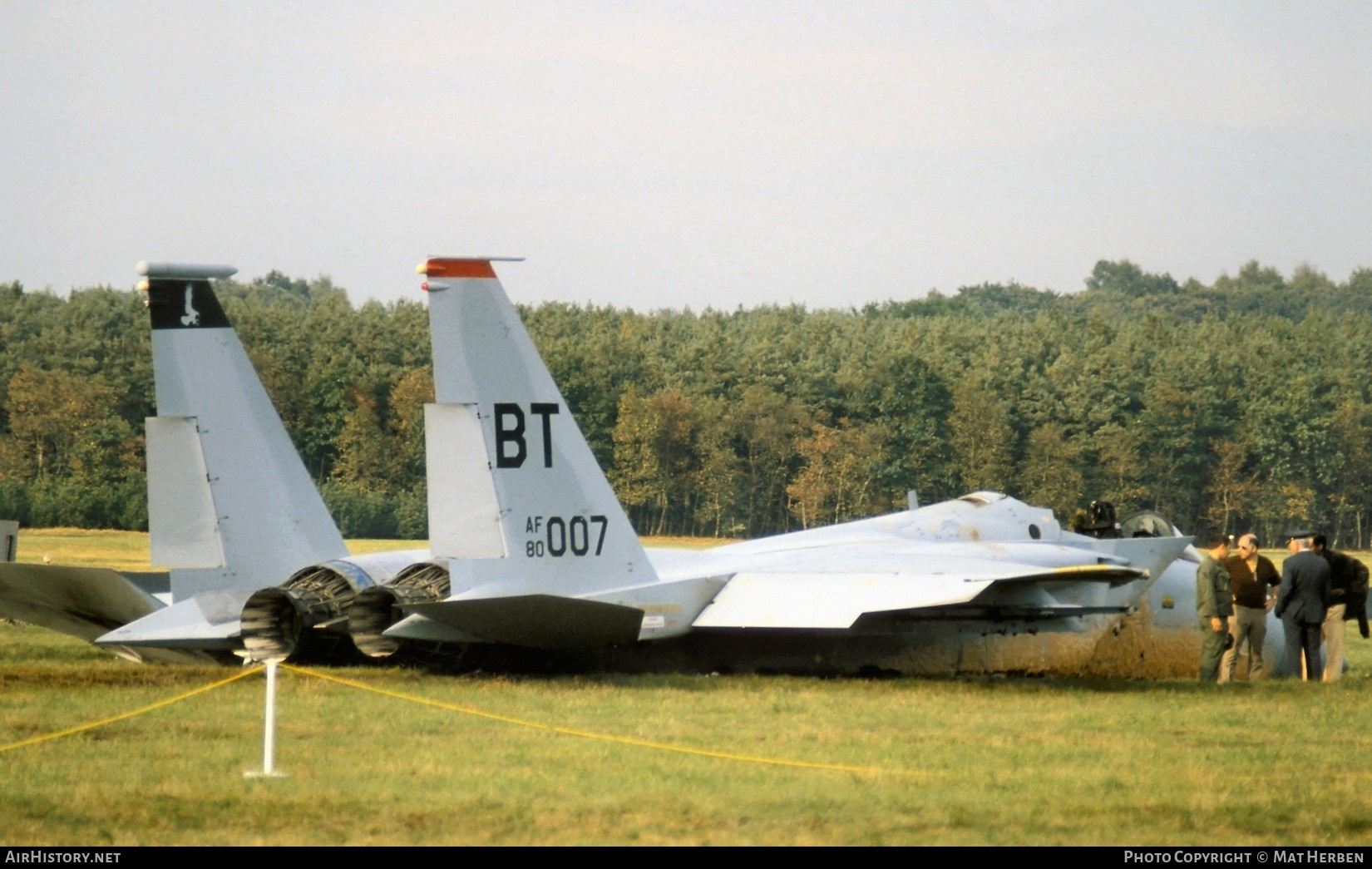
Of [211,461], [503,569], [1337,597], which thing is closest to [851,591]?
[503,569]

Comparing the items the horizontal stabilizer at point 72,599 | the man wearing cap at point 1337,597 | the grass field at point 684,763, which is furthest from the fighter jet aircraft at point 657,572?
the horizontal stabilizer at point 72,599

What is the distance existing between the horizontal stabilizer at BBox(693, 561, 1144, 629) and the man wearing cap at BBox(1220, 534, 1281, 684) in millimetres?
1322

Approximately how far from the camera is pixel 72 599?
1645 centimetres

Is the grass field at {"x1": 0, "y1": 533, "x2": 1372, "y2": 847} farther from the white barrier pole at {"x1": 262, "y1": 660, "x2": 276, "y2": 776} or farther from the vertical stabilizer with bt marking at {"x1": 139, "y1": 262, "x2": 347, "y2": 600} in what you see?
the vertical stabilizer with bt marking at {"x1": 139, "y1": 262, "x2": 347, "y2": 600}

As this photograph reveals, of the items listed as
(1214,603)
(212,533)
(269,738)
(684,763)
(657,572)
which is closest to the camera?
(269,738)

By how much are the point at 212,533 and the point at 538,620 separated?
376cm

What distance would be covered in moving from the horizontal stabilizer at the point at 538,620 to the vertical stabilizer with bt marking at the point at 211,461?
7.80ft

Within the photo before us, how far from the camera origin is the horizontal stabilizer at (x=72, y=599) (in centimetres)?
1587

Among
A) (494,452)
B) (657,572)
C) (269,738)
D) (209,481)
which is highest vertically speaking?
(494,452)

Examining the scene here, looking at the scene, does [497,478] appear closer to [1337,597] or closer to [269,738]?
[269,738]

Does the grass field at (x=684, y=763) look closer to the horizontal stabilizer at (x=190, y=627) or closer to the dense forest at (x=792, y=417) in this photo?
the horizontal stabilizer at (x=190, y=627)
